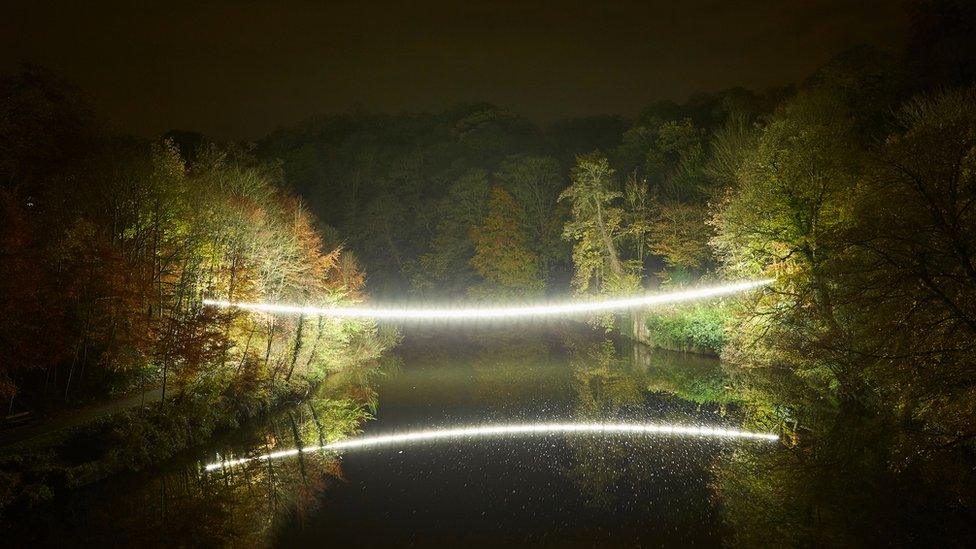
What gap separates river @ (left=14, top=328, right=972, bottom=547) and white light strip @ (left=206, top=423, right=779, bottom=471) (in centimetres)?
49

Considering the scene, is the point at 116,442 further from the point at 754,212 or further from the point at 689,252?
the point at 689,252

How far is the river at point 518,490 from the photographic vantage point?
1085cm

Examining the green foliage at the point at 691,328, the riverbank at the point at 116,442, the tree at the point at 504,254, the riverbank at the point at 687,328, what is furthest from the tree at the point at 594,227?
the riverbank at the point at 116,442

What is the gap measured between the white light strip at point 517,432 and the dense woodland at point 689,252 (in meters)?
2.25

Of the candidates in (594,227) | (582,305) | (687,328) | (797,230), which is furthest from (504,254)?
(797,230)

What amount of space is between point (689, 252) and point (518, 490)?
79.7 feet

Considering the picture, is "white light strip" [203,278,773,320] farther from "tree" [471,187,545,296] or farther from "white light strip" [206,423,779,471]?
"white light strip" [206,423,779,471]

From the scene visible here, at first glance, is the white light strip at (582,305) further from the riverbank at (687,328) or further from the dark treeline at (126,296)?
the riverbank at (687,328)

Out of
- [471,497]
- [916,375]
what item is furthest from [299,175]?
[916,375]

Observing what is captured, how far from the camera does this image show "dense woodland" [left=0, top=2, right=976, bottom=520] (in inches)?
405

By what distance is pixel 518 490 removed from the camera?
1317cm

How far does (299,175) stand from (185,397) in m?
47.4

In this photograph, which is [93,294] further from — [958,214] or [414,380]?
[958,214]

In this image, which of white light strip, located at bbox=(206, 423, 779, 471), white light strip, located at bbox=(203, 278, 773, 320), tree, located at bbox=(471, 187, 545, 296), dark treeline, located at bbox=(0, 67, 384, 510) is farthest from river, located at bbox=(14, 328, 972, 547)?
tree, located at bbox=(471, 187, 545, 296)
